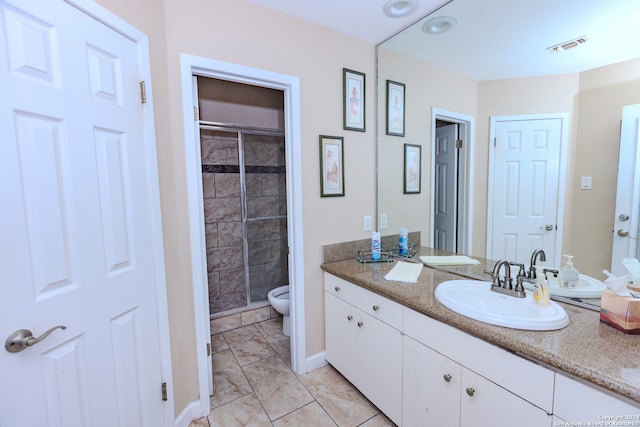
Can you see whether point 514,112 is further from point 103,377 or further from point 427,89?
point 103,377

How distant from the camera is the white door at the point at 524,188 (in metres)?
1.37

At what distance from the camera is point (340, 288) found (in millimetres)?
1878

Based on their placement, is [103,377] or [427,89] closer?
[103,377]

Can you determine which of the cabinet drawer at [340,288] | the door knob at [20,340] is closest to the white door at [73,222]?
the door knob at [20,340]

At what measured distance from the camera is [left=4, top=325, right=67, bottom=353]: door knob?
834 mm

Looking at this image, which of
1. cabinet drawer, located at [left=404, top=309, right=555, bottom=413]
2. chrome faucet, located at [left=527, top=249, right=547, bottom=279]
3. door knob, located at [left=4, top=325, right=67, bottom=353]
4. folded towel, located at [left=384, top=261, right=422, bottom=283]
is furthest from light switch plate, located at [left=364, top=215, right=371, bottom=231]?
door knob, located at [left=4, top=325, right=67, bottom=353]

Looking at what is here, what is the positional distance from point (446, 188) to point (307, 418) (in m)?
1.72

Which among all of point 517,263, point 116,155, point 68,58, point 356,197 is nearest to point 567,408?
point 517,263

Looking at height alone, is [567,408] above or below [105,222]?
below

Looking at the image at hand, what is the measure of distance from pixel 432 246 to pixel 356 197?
0.67 metres

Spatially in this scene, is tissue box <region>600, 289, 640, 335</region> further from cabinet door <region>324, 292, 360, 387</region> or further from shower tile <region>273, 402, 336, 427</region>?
shower tile <region>273, 402, 336, 427</region>

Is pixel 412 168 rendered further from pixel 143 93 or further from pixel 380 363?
pixel 143 93

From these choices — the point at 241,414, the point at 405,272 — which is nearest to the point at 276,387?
the point at 241,414

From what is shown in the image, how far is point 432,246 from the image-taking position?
6.77 feet
